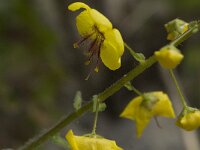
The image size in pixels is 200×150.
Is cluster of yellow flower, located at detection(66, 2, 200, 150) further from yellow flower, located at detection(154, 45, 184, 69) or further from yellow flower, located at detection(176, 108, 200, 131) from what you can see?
yellow flower, located at detection(154, 45, 184, 69)

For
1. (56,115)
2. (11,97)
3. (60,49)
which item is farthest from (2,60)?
(60,49)

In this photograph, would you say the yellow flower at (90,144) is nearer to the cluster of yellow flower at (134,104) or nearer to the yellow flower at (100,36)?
the cluster of yellow flower at (134,104)

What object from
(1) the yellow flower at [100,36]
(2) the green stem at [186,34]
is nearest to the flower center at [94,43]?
(1) the yellow flower at [100,36]

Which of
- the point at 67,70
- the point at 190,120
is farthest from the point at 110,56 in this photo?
the point at 67,70

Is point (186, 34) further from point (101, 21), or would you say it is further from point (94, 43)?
point (94, 43)

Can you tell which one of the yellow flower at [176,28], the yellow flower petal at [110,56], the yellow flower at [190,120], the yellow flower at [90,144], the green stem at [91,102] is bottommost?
Result: the yellow flower at [190,120]

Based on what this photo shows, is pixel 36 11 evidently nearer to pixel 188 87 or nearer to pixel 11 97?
pixel 11 97

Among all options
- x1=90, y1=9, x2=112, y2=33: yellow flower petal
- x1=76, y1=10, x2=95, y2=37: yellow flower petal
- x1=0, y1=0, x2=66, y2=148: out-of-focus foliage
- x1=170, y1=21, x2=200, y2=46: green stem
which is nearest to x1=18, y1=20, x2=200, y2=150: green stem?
x1=170, y1=21, x2=200, y2=46: green stem
